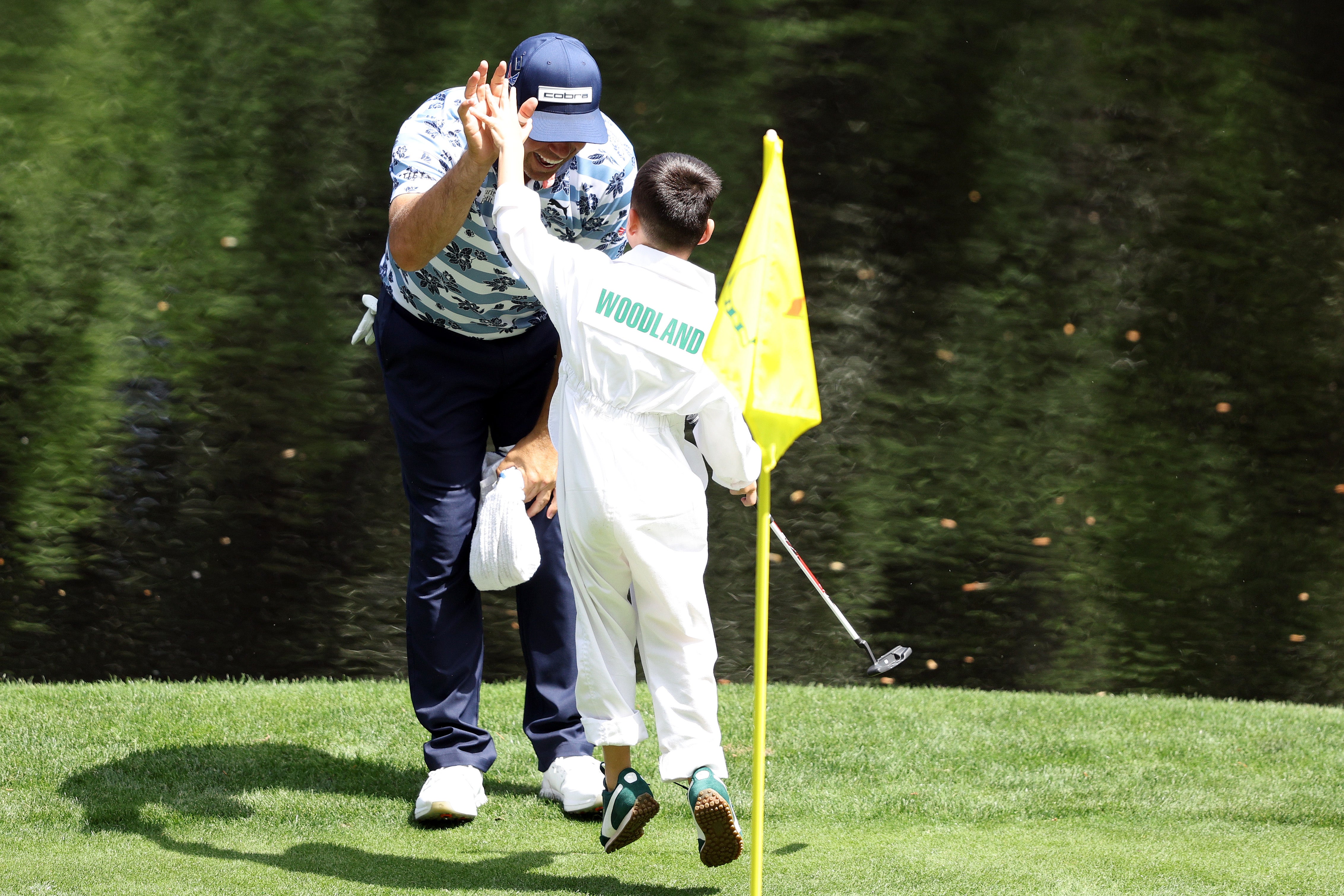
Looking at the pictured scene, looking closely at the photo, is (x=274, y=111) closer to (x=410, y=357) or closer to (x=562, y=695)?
(x=410, y=357)

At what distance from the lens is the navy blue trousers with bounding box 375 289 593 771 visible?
2721 millimetres

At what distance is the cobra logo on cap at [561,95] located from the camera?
2330mm

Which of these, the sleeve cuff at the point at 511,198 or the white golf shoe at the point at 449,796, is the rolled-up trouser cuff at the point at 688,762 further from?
the sleeve cuff at the point at 511,198

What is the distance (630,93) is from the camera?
416 cm

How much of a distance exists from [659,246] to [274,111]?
7.29ft

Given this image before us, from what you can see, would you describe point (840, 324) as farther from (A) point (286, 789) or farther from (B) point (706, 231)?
(A) point (286, 789)

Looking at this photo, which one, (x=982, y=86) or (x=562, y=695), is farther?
(x=982, y=86)

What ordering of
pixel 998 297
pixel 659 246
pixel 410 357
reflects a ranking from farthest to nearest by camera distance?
pixel 998 297 < pixel 410 357 < pixel 659 246

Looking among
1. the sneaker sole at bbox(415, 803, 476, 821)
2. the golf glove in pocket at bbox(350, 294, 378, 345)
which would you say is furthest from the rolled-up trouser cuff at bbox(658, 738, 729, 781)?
the golf glove in pocket at bbox(350, 294, 378, 345)

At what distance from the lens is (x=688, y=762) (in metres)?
2.26

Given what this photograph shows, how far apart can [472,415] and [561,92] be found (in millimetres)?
724

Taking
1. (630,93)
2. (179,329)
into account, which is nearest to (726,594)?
(630,93)

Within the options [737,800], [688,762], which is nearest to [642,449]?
[688,762]

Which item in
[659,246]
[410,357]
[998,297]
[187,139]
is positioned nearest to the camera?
[659,246]
